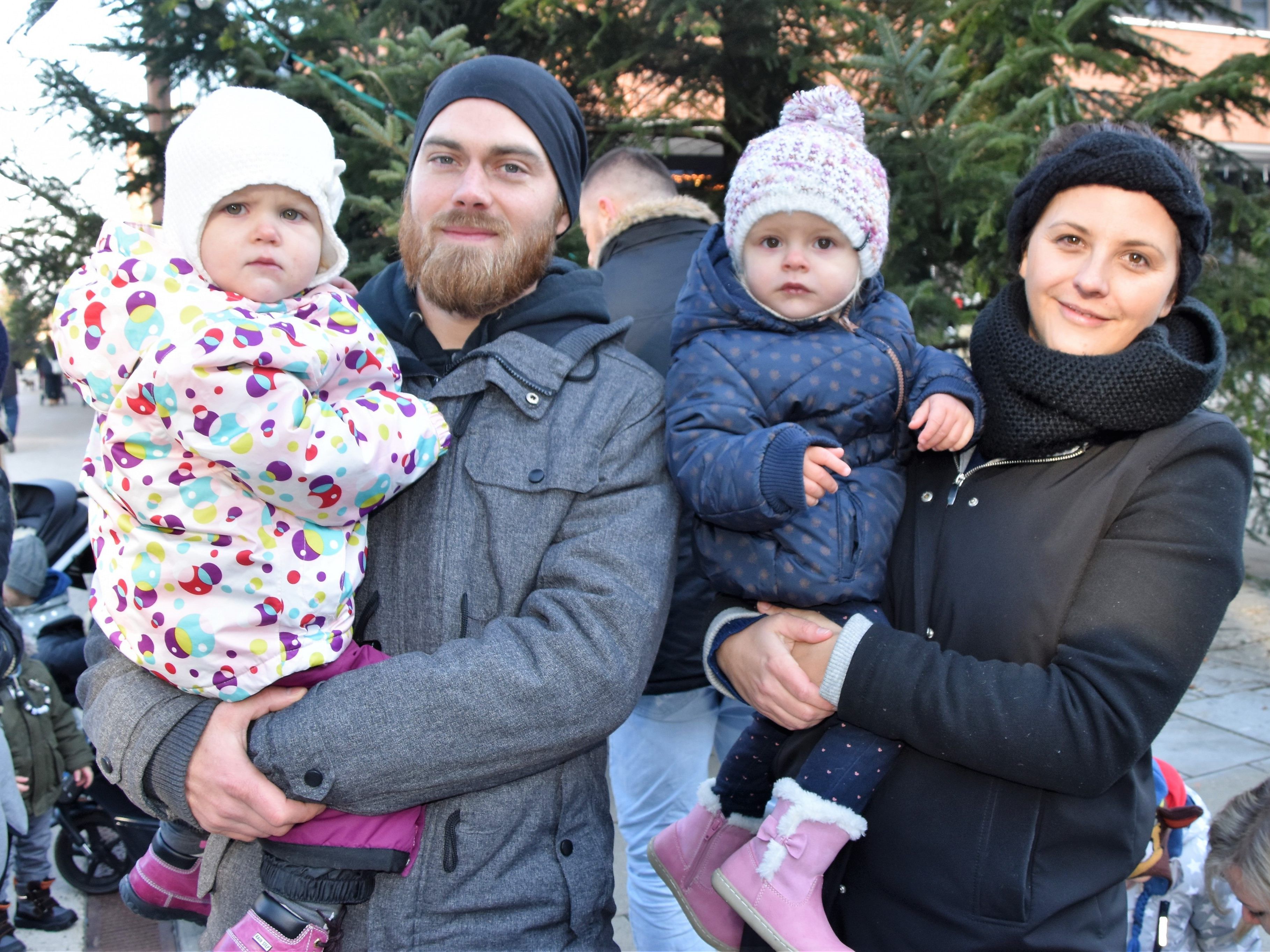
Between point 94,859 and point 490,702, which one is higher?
point 490,702

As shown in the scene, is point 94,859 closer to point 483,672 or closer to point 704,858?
point 704,858

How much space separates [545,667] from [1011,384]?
40.1 inches

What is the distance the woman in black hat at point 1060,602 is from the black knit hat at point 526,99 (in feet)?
3.44

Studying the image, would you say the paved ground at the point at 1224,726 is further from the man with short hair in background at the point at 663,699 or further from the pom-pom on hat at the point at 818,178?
the pom-pom on hat at the point at 818,178

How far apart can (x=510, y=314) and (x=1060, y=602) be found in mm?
1245

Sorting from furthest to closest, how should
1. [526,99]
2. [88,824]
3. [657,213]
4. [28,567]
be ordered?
1. [28,567]
2. [88,824]
3. [657,213]
4. [526,99]

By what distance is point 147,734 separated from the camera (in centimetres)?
170

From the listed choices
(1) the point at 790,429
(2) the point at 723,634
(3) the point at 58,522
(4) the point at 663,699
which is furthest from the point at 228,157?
(3) the point at 58,522

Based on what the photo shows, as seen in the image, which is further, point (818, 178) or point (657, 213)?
point (657, 213)

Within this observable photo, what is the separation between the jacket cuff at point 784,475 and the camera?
189 centimetres

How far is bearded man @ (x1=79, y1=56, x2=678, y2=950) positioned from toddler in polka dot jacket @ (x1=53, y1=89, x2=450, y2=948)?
73 millimetres

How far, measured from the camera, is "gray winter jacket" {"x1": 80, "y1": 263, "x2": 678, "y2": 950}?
5.33 feet

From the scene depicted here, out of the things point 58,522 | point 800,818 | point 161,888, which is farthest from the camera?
point 58,522

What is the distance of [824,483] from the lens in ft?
6.29
